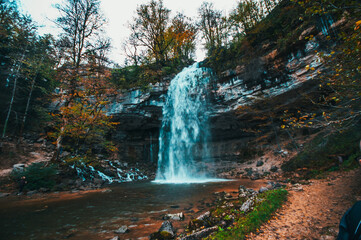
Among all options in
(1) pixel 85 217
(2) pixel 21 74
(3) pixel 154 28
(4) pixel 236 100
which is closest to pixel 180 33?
(3) pixel 154 28

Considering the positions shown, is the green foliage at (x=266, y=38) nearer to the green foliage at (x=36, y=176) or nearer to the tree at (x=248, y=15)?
the tree at (x=248, y=15)

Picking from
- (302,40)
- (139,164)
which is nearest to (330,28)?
(302,40)

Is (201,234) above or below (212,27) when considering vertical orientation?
below

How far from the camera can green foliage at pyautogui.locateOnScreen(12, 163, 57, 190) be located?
8484 millimetres

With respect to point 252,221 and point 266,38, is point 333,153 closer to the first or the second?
point 252,221

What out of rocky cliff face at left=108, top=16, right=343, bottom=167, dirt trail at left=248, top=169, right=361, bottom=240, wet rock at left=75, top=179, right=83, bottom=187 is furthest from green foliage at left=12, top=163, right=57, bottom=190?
dirt trail at left=248, top=169, right=361, bottom=240

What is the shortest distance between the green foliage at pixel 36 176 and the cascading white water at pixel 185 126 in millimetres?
9670

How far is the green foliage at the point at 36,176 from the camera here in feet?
27.8

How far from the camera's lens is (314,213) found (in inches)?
153

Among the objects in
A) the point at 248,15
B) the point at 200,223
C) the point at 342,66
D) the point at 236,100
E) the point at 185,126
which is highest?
the point at 248,15

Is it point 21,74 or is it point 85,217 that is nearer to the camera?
point 85,217

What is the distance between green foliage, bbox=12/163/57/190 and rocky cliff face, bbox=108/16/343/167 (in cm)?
991

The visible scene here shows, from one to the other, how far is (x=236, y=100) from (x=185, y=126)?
644cm

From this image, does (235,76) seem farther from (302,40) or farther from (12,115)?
(12,115)
